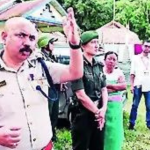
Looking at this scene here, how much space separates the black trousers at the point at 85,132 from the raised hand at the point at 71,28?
1604 mm

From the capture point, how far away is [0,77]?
2805 mm

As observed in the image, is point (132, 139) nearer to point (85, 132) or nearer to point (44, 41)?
point (44, 41)

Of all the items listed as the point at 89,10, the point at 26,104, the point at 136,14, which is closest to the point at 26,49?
the point at 26,104

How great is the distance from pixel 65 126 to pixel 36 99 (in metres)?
5.42

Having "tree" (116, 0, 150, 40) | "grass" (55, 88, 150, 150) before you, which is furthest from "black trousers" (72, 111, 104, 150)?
"tree" (116, 0, 150, 40)

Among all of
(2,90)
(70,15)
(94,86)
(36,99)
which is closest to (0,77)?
(2,90)

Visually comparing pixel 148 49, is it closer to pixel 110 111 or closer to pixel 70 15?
pixel 110 111

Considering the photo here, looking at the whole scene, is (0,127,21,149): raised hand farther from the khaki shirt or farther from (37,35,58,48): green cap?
(37,35,58,48): green cap

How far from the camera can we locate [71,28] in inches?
116

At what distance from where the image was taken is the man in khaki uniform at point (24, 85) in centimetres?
278

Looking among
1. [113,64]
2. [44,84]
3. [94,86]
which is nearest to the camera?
[44,84]

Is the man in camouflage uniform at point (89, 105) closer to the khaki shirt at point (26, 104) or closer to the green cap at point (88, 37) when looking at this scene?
the green cap at point (88, 37)

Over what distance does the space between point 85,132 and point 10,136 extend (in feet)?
6.69

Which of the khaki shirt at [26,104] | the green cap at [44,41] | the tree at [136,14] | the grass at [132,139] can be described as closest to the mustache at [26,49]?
the khaki shirt at [26,104]
